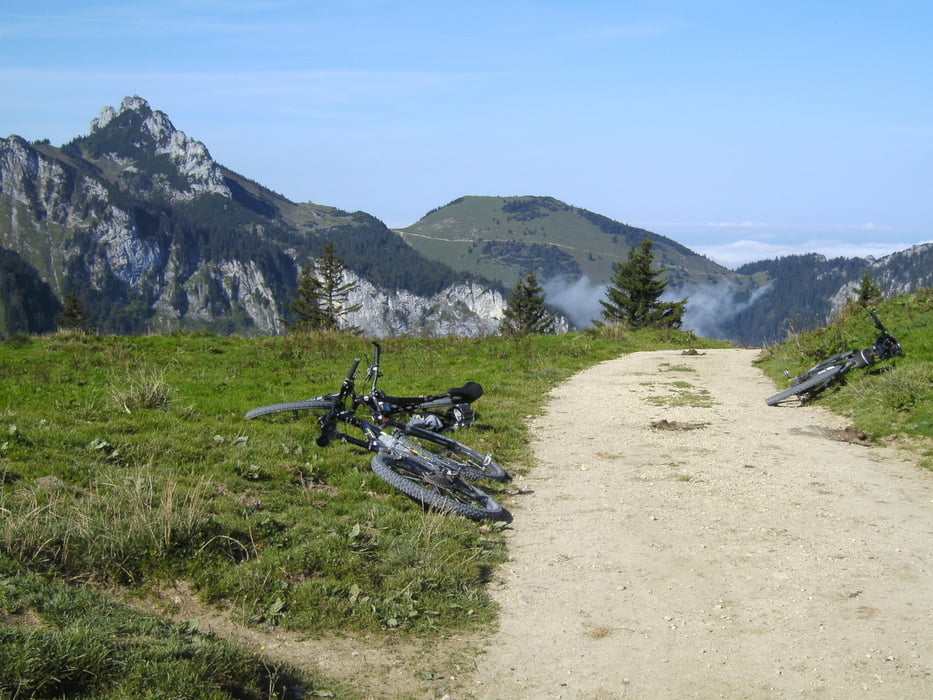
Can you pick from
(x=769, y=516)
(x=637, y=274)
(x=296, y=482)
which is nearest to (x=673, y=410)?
(x=769, y=516)

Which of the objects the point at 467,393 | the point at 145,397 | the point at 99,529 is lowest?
the point at 99,529

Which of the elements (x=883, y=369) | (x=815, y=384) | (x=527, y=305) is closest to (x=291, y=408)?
(x=815, y=384)

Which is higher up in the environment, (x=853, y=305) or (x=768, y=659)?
(x=853, y=305)

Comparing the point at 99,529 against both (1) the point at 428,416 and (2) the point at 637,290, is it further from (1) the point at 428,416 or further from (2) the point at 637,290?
(2) the point at 637,290

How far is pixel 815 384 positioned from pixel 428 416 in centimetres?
911

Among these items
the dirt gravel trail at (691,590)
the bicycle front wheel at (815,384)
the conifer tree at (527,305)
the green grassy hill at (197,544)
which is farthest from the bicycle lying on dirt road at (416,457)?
the conifer tree at (527,305)

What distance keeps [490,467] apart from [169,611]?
4523 millimetres

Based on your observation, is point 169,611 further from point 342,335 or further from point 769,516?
point 342,335

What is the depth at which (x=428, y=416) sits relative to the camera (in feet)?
32.8

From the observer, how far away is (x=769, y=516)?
8344 mm

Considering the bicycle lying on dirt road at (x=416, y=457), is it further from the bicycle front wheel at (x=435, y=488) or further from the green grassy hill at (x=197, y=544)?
the green grassy hill at (x=197, y=544)

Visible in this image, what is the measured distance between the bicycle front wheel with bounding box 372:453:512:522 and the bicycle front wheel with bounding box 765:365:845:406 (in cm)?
918

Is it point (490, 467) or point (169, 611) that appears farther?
point (490, 467)

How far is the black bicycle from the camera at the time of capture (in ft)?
30.2
